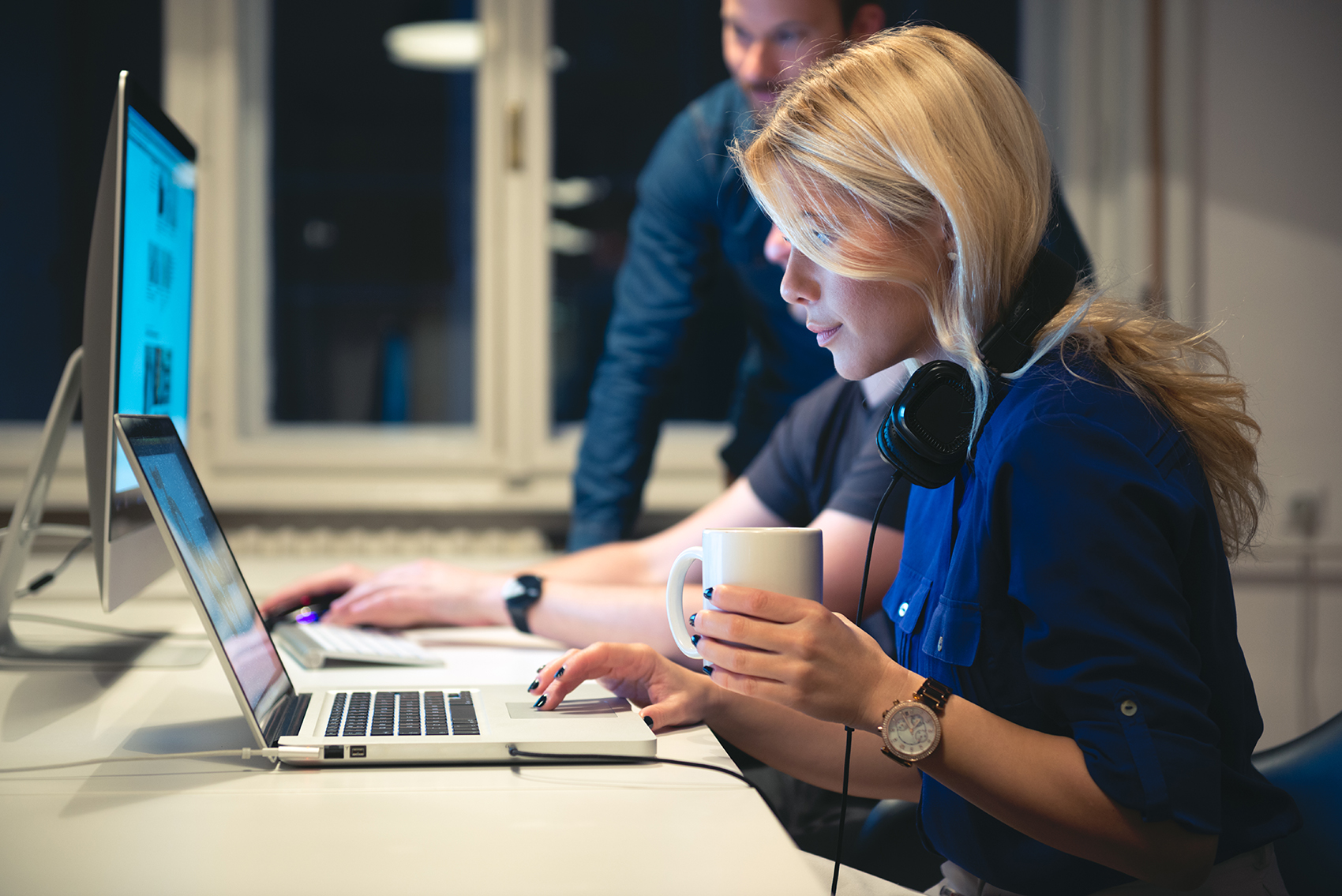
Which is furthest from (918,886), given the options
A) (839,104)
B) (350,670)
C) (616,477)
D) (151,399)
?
(616,477)

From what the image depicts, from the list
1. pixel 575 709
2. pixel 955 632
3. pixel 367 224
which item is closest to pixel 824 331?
pixel 955 632

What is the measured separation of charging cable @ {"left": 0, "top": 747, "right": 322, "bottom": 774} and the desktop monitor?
0.16 m

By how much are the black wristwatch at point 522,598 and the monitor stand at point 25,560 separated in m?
0.33

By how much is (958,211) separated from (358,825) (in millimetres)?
554

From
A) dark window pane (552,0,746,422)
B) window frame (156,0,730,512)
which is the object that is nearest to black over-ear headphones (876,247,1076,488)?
window frame (156,0,730,512)

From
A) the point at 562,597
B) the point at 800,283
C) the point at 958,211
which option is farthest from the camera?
the point at 562,597

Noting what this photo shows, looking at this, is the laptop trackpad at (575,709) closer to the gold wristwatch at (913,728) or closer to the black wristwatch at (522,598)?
the gold wristwatch at (913,728)

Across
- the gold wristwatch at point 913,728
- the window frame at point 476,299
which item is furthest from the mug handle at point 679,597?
the window frame at point 476,299

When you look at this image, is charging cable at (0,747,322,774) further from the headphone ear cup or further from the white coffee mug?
the headphone ear cup

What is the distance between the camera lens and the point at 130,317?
0.94 metres

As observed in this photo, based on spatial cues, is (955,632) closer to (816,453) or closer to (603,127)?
(816,453)

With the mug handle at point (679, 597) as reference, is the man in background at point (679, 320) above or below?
above

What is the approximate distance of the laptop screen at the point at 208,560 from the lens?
0.70 m

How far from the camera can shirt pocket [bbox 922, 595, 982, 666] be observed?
28.0 inches
